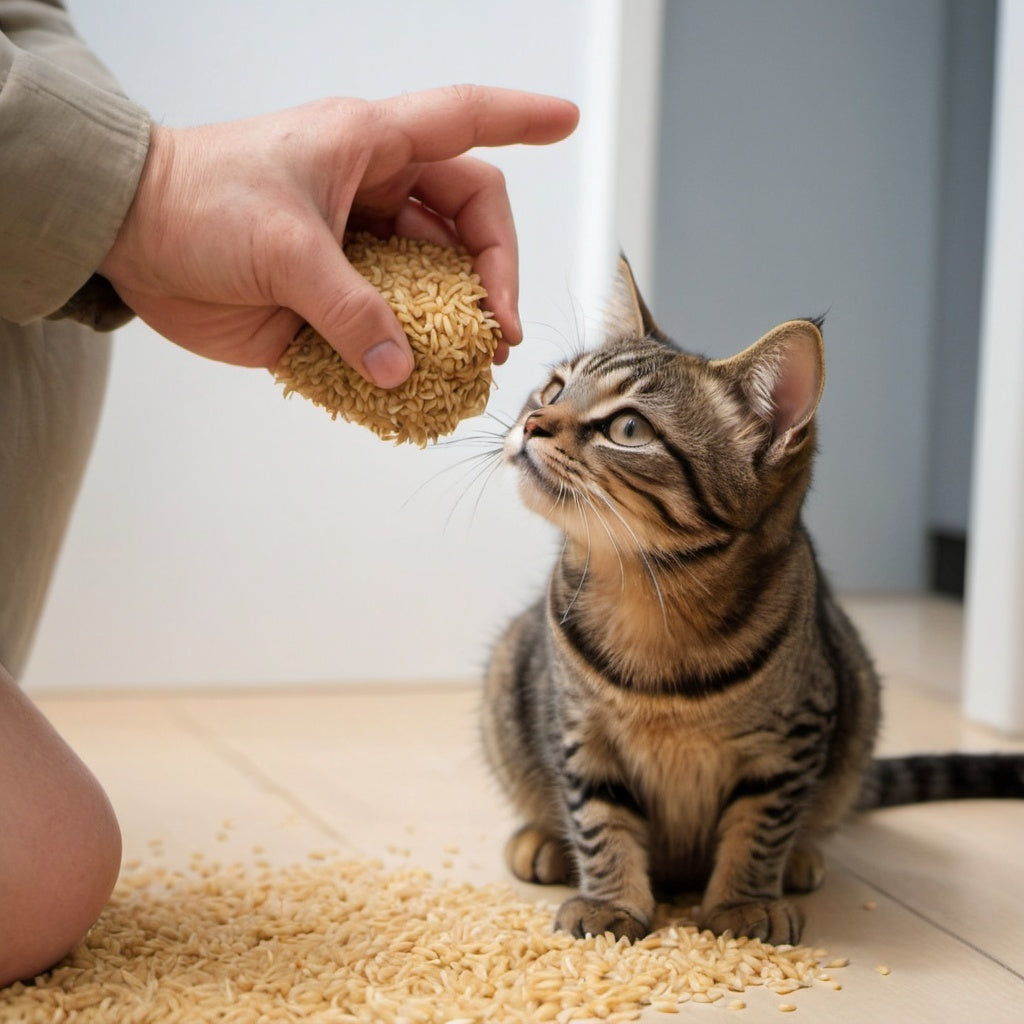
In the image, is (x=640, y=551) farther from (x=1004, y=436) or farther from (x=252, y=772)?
(x=1004, y=436)

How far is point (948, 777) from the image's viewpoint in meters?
2.00

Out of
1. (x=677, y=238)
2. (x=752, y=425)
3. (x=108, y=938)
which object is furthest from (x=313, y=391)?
(x=677, y=238)

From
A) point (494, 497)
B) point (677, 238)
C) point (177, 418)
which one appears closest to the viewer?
point (177, 418)

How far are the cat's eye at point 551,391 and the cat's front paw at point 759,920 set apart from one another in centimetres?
61

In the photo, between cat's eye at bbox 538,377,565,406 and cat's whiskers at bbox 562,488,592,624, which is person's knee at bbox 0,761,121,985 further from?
cat's eye at bbox 538,377,565,406

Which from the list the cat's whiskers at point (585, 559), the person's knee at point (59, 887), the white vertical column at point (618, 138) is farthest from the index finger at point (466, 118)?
the white vertical column at point (618, 138)

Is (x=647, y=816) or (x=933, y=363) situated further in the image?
(x=933, y=363)

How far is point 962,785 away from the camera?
201 cm

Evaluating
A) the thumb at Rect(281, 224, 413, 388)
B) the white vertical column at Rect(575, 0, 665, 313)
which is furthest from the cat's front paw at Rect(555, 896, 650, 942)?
the white vertical column at Rect(575, 0, 665, 313)

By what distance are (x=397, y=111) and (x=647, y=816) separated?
85 cm

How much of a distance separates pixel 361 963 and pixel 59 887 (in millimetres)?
307

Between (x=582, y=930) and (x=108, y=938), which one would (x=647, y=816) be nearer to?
(x=582, y=930)

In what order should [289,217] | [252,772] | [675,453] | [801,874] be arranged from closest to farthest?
1. [289,217]
2. [675,453]
3. [801,874]
4. [252,772]

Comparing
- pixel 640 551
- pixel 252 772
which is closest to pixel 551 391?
pixel 640 551
